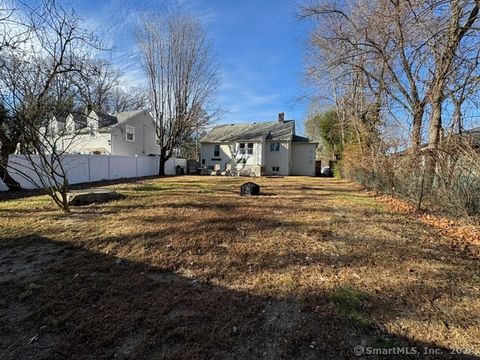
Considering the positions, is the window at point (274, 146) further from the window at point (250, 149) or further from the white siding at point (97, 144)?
the white siding at point (97, 144)

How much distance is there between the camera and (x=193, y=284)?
297cm

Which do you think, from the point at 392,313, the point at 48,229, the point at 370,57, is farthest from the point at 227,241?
the point at 370,57

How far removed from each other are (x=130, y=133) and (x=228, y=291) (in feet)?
73.7

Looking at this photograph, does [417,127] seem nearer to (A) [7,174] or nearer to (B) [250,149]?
(B) [250,149]

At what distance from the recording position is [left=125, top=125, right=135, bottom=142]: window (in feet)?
72.3

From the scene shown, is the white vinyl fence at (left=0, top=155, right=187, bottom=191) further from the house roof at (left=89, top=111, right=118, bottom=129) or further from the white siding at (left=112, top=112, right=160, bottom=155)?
the house roof at (left=89, top=111, right=118, bottom=129)

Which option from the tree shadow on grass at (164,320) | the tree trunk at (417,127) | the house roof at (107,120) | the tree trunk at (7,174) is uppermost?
the house roof at (107,120)

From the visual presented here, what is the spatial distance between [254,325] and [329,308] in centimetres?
78

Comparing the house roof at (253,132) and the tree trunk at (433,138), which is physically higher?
the house roof at (253,132)

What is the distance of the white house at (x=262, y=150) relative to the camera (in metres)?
22.4

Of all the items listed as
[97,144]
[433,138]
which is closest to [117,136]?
[97,144]

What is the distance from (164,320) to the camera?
7.54 ft

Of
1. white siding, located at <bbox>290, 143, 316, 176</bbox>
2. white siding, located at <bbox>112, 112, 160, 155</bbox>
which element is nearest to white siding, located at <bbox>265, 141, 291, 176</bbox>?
white siding, located at <bbox>290, 143, 316, 176</bbox>

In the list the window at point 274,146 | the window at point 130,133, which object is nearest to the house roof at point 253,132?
the window at point 274,146
